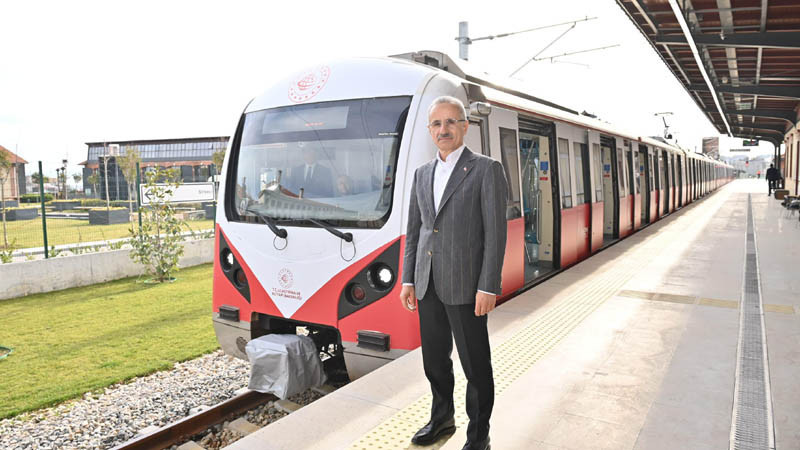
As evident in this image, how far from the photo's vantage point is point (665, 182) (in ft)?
60.1

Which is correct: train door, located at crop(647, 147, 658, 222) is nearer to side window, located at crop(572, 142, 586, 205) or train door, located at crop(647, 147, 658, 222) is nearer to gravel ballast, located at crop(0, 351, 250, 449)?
side window, located at crop(572, 142, 586, 205)

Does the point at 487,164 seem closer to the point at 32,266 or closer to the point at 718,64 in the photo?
the point at 32,266

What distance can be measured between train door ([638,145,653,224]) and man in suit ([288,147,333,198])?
11475 mm

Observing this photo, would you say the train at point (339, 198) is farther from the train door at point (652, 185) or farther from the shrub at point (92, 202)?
the shrub at point (92, 202)

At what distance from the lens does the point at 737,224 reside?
15.8 m

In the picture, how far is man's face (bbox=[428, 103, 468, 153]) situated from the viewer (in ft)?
8.83

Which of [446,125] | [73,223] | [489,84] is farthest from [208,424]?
[73,223]

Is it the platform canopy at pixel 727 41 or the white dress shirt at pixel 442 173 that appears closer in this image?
the white dress shirt at pixel 442 173

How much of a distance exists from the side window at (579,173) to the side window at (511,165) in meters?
2.38

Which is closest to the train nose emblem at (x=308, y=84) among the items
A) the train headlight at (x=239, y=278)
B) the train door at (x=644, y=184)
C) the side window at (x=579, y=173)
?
the train headlight at (x=239, y=278)

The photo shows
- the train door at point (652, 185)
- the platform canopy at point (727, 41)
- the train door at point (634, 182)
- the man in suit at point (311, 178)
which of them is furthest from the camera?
the train door at point (652, 185)

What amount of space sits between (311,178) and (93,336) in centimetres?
446

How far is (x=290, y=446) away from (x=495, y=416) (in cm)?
119

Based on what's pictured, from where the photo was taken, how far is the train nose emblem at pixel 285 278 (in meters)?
4.71
